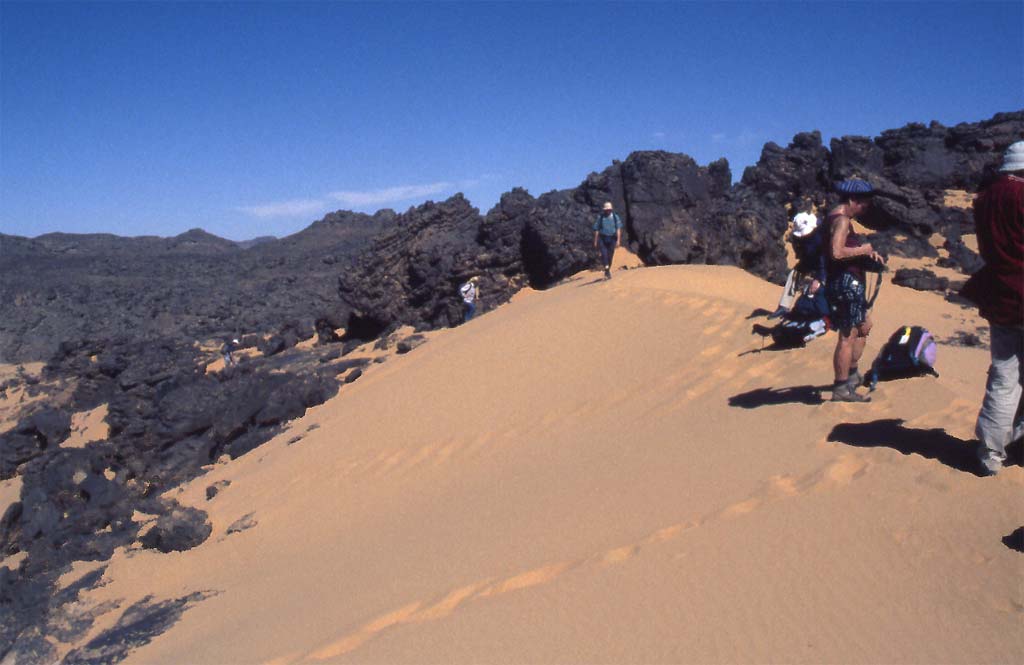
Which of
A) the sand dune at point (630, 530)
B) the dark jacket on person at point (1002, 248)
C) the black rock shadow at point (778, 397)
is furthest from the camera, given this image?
the black rock shadow at point (778, 397)

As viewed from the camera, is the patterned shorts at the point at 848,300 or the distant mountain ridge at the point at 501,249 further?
the distant mountain ridge at the point at 501,249

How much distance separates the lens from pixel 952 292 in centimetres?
1512

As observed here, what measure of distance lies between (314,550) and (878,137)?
89.7 feet

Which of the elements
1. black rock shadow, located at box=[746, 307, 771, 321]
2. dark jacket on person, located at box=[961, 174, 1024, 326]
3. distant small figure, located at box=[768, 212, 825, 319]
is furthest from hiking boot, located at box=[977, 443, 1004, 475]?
black rock shadow, located at box=[746, 307, 771, 321]

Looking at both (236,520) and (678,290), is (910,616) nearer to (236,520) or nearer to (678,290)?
(236,520)

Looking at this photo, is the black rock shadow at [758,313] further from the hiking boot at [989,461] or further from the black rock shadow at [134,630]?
the black rock shadow at [134,630]

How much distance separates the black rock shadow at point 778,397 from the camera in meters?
5.08

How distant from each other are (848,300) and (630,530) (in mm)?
2205

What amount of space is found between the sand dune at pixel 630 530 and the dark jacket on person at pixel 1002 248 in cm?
78

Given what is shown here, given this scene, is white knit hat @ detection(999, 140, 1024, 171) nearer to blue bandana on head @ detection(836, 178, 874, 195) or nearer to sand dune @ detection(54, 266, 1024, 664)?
blue bandana on head @ detection(836, 178, 874, 195)

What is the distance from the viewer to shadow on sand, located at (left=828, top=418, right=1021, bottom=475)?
3.60m

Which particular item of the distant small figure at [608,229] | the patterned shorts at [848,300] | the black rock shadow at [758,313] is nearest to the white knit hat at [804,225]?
the black rock shadow at [758,313]

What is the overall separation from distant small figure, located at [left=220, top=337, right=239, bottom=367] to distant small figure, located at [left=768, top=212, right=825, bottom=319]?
12298mm

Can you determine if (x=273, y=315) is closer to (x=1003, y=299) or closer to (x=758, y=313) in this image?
(x=758, y=313)
